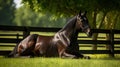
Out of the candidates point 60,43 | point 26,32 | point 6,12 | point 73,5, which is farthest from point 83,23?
point 6,12

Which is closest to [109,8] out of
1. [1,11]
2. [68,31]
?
[68,31]

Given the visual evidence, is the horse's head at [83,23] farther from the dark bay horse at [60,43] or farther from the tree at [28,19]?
the tree at [28,19]

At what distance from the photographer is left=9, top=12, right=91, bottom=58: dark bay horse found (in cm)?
1270

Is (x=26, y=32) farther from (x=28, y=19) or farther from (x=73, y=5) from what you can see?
(x=28, y=19)

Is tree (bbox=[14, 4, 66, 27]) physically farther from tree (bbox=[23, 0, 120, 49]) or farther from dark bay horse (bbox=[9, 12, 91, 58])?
dark bay horse (bbox=[9, 12, 91, 58])

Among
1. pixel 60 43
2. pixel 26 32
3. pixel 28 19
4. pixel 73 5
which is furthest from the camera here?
pixel 28 19

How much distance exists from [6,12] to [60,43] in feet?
364

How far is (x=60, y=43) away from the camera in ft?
42.8

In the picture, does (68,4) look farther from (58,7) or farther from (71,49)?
(71,49)

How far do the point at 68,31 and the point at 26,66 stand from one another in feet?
12.2

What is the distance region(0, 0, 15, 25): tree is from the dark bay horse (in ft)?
345

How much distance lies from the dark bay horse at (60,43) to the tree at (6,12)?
345 ft

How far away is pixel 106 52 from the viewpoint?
54.4 feet

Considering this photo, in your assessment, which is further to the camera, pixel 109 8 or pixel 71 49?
pixel 109 8
